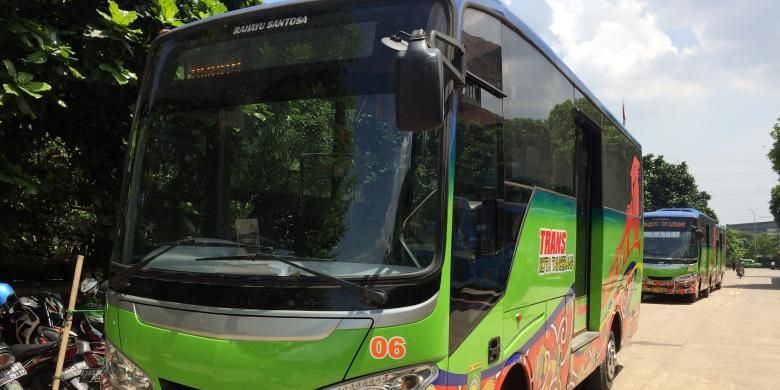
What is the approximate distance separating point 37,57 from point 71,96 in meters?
1.26

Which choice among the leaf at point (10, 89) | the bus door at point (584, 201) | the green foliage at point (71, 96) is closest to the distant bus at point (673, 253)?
the bus door at point (584, 201)

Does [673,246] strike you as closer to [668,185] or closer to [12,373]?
[12,373]

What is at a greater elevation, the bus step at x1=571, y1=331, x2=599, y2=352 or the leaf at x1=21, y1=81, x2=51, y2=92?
the leaf at x1=21, y1=81, x2=51, y2=92

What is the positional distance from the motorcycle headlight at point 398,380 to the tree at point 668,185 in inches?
2228

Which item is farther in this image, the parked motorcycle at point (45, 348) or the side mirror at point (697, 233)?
the side mirror at point (697, 233)

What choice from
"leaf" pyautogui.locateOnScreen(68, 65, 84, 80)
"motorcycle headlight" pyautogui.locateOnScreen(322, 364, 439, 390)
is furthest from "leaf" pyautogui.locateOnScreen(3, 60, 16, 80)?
"motorcycle headlight" pyautogui.locateOnScreen(322, 364, 439, 390)

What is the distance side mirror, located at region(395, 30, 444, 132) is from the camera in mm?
2580

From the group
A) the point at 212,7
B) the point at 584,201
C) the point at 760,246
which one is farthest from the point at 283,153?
the point at 760,246

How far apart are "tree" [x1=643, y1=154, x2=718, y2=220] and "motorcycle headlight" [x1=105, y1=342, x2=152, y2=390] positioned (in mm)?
56799

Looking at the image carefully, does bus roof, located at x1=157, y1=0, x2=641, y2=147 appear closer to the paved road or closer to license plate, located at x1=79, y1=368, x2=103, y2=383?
license plate, located at x1=79, y1=368, x2=103, y2=383

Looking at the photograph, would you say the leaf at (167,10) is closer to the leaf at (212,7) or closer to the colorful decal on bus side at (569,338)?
the leaf at (212,7)

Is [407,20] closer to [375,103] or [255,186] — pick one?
[375,103]

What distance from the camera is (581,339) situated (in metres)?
5.97

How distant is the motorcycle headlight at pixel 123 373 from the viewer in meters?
3.15
